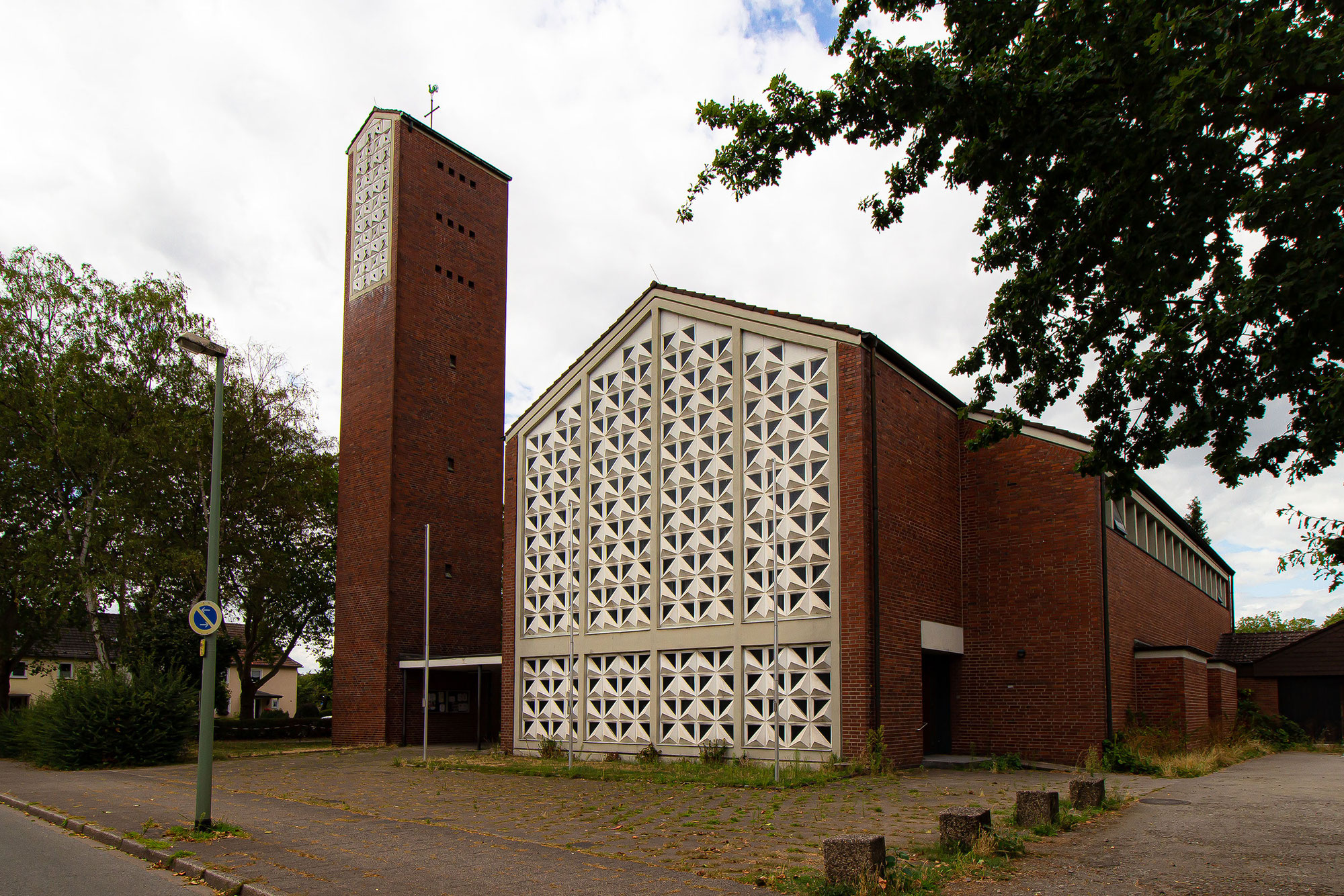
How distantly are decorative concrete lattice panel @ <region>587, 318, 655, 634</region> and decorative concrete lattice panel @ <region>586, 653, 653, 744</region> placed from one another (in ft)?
2.71

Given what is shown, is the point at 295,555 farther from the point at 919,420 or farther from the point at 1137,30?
the point at 1137,30

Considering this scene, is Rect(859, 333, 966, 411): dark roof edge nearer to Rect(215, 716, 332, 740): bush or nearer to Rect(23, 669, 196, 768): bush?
Rect(23, 669, 196, 768): bush

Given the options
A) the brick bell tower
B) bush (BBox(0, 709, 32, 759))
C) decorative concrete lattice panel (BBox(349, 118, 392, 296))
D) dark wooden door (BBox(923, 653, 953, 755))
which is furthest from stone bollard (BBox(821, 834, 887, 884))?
decorative concrete lattice panel (BBox(349, 118, 392, 296))

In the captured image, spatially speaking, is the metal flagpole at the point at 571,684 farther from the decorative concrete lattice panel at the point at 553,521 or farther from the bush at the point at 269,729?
the bush at the point at 269,729

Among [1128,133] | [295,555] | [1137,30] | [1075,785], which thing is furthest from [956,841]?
[295,555]

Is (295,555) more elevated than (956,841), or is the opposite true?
(295,555)

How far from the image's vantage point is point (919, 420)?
21812 millimetres

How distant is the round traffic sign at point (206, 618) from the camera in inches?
474

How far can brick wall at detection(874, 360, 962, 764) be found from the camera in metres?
19.1

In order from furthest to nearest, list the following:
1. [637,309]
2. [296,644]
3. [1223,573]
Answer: [296,644] → [1223,573] → [637,309]

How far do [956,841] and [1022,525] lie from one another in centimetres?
1359

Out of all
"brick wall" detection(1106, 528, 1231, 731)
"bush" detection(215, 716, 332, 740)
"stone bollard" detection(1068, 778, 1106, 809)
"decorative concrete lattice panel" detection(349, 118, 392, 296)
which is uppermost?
"decorative concrete lattice panel" detection(349, 118, 392, 296)

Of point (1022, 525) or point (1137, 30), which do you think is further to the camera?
point (1022, 525)

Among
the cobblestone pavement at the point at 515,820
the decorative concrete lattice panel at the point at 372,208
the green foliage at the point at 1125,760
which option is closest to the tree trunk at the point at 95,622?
the cobblestone pavement at the point at 515,820
